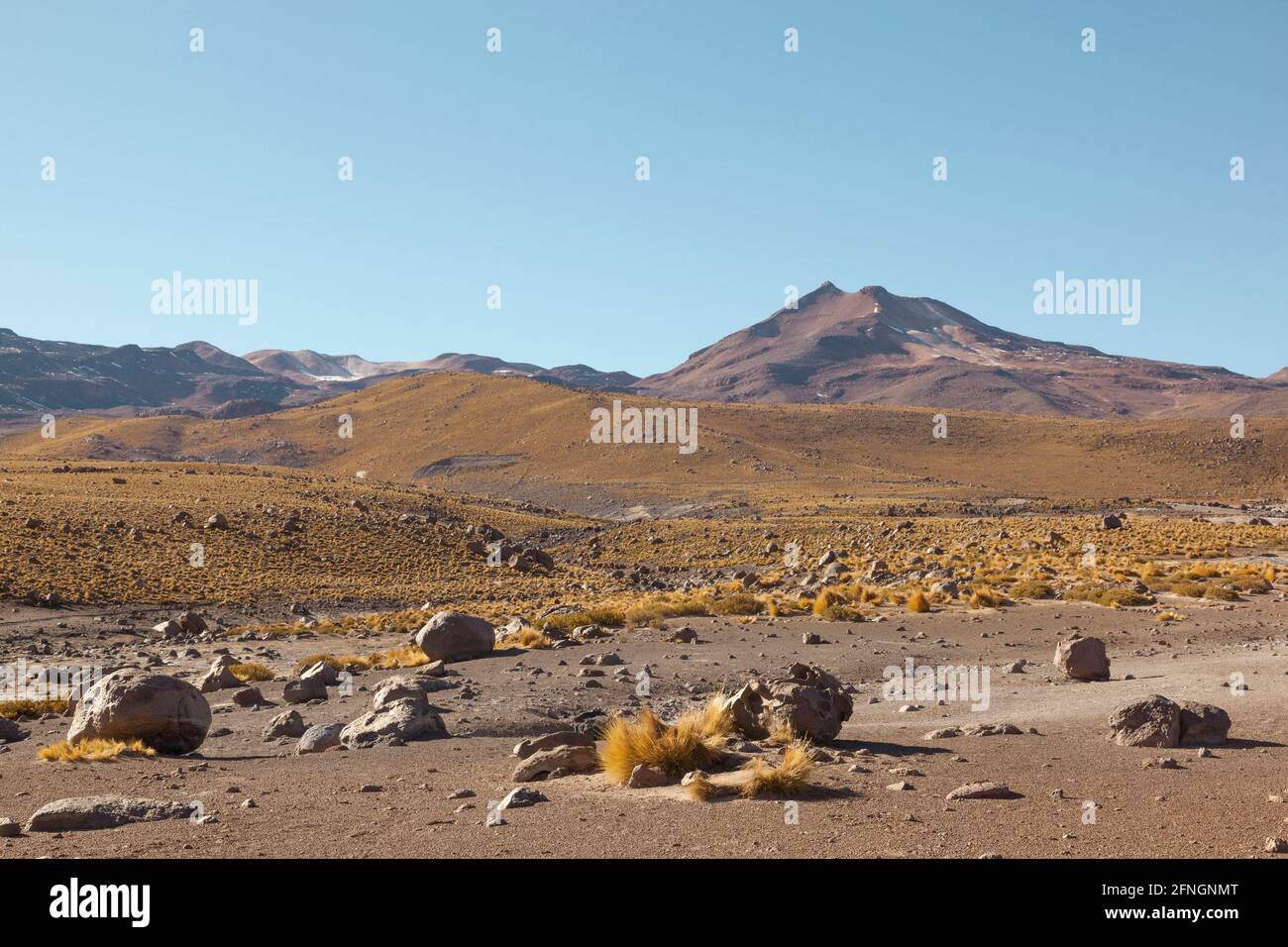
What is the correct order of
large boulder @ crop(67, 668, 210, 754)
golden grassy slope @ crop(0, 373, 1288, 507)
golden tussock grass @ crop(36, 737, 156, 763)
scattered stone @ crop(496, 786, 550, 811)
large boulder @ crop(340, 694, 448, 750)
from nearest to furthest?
1. scattered stone @ crop(496, 786, 550, 811)
2. golden tussock grass @ crop(36, 737, 156, 763)
3. large boulder @ crop(67, 668, 210, 754)
4. large boulder @ crop(340, 694, 448, 750)
5. golden grassy slope @ crop(0, 373, 1288, 507)

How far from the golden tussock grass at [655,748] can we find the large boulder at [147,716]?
536 cm

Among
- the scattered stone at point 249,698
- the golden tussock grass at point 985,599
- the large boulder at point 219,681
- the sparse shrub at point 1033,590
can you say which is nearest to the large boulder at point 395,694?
the scattered stone at point 249,698

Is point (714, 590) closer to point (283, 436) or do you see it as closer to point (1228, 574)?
point (1228, 574)

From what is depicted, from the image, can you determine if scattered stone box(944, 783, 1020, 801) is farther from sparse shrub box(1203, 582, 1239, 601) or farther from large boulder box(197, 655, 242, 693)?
sparse shrub box(1203, 582, 1239, 601)

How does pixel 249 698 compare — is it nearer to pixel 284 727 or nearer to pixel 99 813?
pixel 284 727

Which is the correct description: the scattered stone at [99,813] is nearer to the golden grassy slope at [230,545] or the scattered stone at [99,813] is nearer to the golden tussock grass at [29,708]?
the golden tussock grass at [29,708]

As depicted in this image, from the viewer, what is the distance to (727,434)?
119000mm

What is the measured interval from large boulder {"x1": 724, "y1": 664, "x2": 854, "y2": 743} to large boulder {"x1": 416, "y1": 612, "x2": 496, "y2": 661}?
9.82 meters

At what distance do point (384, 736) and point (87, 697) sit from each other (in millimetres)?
3723

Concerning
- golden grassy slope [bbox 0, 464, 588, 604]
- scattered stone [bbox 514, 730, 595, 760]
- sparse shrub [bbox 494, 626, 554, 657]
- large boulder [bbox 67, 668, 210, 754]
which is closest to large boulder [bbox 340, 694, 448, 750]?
large boulder [bbox 67, 668, 210, 754]

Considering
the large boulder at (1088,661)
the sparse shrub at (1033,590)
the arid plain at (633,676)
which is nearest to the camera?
the arid plain at (633,676)

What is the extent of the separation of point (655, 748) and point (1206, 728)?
5893 millimetres

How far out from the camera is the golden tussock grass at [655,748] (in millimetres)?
10562

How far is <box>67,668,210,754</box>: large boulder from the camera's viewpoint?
12.8m
